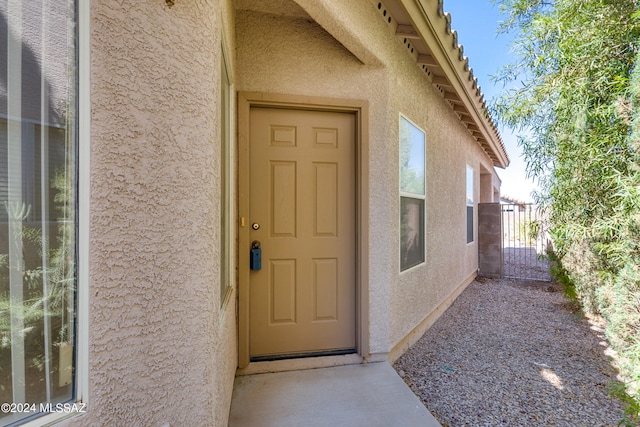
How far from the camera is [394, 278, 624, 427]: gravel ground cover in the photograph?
9.47 ft

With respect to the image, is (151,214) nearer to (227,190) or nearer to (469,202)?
(227,190)

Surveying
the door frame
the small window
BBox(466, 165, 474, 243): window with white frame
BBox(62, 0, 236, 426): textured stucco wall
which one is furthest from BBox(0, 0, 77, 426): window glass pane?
the small window

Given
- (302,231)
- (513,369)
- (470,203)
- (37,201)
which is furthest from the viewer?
A: (470,203)

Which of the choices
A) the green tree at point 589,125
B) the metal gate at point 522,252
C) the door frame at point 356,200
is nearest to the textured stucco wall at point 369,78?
the door frame at point 356,200

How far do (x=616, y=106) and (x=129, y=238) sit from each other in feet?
16.7

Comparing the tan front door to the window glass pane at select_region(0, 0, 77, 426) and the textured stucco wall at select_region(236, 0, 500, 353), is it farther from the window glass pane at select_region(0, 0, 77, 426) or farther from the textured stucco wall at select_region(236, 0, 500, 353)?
the window glass pane at select_region(0, 0, 77, 426)

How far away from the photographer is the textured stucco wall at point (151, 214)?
1.27 m

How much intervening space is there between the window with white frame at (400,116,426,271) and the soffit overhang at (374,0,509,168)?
0.99 metres

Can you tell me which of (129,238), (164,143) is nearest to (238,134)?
(164,143)

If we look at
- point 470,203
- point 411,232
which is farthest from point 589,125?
point 470,203

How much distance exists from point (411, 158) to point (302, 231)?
2088 millimetres

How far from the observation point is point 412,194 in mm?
4258

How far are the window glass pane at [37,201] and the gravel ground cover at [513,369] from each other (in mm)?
3098

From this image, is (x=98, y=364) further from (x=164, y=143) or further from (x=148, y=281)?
(x=164, y=143)
